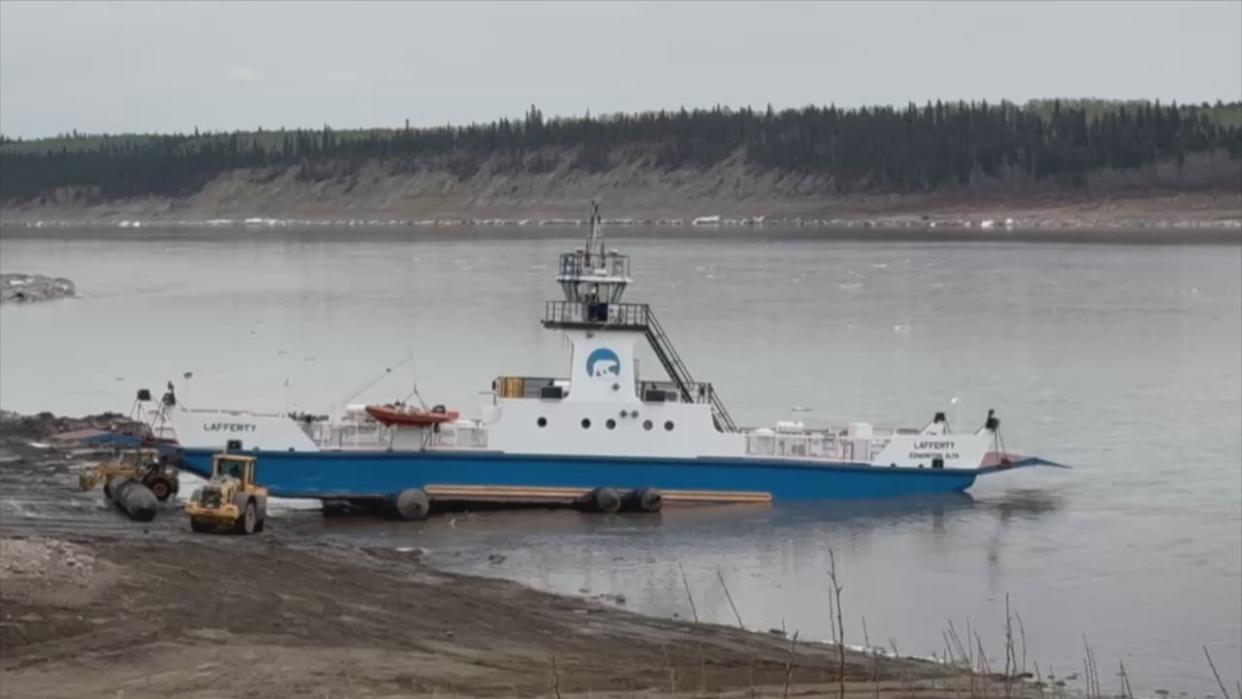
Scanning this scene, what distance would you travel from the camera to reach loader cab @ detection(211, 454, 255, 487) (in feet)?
95.1

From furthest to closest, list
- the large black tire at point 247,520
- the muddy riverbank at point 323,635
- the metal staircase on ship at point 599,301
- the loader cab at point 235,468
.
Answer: the metal staircase on ship at point 599,301, the loader cab at point 235,468, the large black tire at point 247,520, the muddy riverbank at point 323,635

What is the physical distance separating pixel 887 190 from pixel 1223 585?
567 ft

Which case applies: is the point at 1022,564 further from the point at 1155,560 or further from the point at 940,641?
the point at 940,641

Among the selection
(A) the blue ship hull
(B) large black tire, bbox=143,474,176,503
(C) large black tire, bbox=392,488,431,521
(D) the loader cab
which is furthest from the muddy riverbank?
(A) the blue ship hull

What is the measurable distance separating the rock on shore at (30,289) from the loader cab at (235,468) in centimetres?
6109

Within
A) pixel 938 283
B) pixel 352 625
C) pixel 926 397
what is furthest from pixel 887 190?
pixel 352 625

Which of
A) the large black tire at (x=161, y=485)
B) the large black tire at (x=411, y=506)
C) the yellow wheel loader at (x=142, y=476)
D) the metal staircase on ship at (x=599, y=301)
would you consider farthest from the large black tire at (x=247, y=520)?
the metal staircase on ship at (x=599, y=301)

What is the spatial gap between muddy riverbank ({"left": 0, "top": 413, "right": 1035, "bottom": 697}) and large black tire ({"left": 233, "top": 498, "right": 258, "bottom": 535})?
1.57 feet

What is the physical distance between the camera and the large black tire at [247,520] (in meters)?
28.2

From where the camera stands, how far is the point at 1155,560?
28.6 metres

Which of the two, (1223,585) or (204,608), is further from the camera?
(1223,585)

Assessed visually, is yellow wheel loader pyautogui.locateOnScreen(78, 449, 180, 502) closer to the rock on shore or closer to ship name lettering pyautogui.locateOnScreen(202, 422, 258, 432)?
ship name lettering pyautogui.locateOnScreen(202, 422, 258, 432)

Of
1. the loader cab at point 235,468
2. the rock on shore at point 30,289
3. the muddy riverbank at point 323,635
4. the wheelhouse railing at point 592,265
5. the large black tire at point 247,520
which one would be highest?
the rock on shore at point 30,289

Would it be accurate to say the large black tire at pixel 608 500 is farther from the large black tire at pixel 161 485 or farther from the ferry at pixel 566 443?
the large black tire at pixel 161 485
